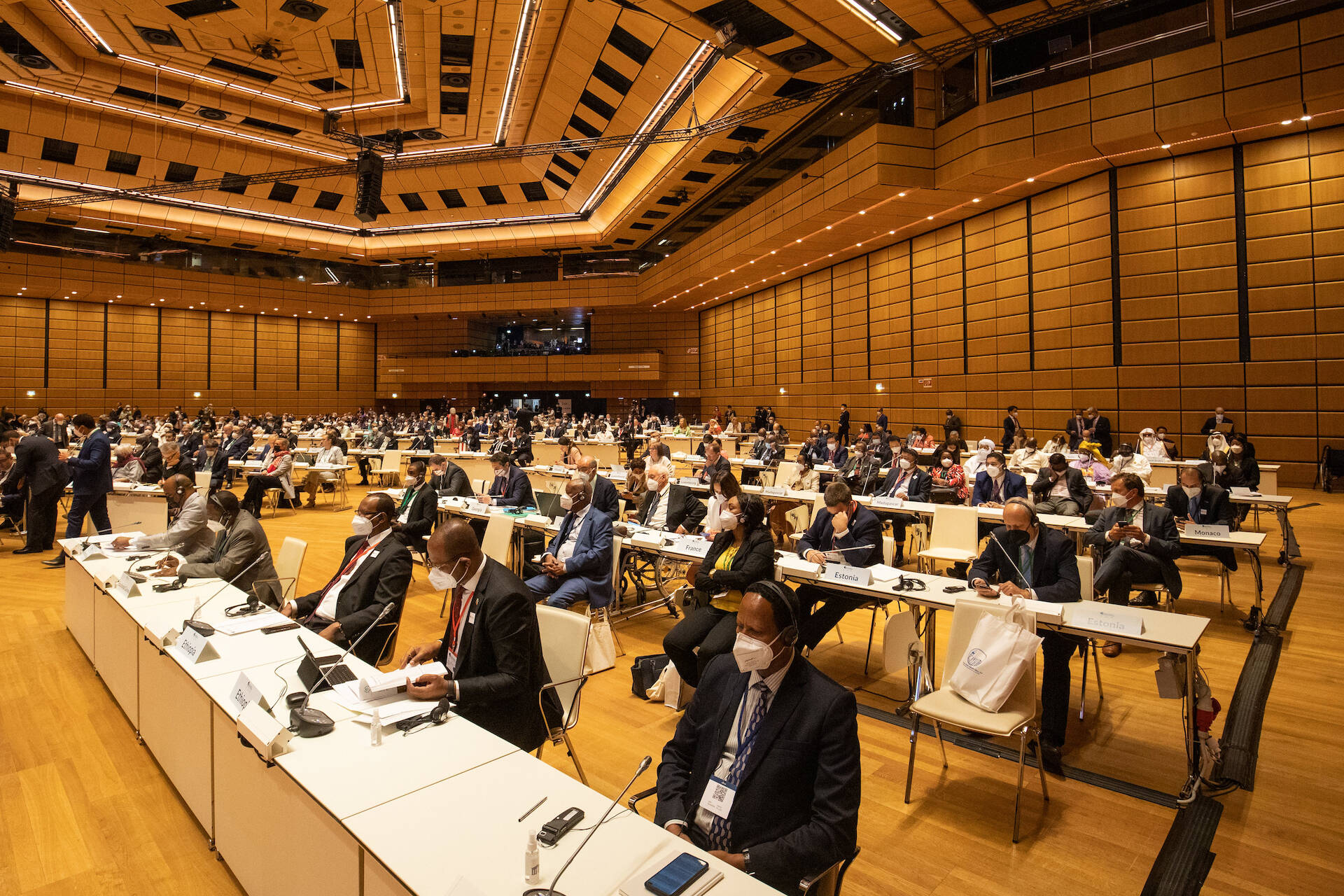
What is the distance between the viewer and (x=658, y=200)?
19.3m

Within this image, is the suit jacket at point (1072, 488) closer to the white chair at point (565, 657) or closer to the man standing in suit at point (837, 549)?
the man standing in suit at point (837, 549)

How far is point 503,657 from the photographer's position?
8.52ft

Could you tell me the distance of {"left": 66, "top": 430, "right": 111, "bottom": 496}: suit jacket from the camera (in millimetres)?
7629

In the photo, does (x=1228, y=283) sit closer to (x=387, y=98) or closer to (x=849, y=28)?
(x=849, y=28)

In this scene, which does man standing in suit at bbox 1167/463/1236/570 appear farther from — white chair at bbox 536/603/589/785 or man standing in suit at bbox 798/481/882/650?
white chair at bbox 536/603/589/785

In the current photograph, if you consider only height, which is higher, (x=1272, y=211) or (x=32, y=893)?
(x=1272, y=211)

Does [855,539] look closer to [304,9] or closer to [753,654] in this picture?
[753,654]

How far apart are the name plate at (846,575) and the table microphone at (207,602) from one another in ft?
10.4

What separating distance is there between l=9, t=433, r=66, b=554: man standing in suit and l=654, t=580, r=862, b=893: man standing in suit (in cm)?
928

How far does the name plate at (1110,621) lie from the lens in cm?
314

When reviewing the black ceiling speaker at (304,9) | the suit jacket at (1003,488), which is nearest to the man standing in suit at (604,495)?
the suit jacket at (1003,488)

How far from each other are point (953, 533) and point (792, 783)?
4737 mm

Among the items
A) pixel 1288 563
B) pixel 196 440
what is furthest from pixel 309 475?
pixel 1288 563

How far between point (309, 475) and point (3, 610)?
612cm
